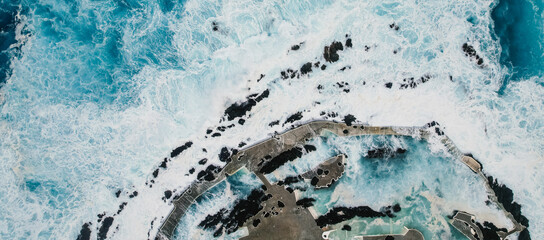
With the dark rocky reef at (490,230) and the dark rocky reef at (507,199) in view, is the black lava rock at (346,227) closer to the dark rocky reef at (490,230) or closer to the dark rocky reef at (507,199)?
the dark rocky reef at (490,230)

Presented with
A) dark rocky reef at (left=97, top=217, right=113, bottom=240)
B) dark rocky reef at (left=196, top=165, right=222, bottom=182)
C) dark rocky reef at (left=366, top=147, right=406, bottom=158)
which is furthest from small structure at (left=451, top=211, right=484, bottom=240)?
dark rocky reef at (left=97, top=217, right=113, bottom=240)

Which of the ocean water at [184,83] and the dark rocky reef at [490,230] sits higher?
the ocean water at [184,83]

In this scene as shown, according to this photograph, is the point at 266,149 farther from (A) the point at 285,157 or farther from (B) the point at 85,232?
(B) the point at 85,232

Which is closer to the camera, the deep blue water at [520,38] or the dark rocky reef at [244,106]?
the deep blue water at [520,38]

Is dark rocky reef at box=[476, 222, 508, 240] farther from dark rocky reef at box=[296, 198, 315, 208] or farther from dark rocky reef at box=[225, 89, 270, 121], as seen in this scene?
dark rocky reef at box=[225, 89, 270, 121]

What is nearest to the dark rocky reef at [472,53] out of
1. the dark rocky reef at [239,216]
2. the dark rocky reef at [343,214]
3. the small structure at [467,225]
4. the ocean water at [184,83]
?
the ocean water at [184,83]
